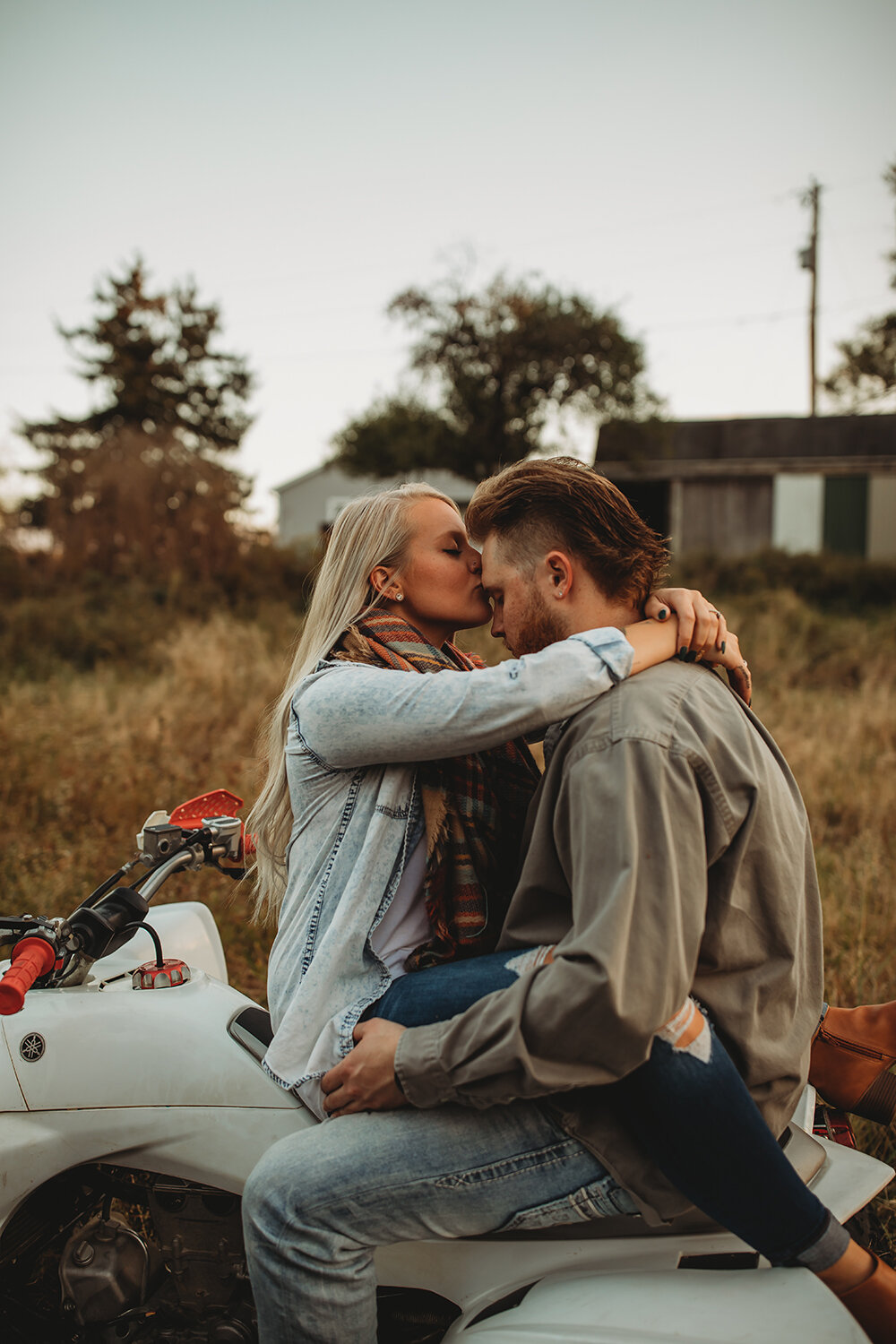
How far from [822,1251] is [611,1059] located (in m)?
0.47

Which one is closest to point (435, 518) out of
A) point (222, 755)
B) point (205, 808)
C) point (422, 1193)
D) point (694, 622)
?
point (694, 622)

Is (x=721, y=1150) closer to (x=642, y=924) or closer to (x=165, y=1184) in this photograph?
(x=642, y=924)

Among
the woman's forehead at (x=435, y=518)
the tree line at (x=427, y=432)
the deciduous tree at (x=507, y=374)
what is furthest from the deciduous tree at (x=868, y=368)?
the woman's forehead at (x=435, y=518)

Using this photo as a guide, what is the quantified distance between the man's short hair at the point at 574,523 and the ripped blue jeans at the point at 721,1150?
872 millimetres

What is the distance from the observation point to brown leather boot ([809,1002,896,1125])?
6.48ft

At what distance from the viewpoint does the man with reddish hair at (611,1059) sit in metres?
1.44

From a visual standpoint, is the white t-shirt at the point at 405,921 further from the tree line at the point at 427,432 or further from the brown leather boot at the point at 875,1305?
the tree line at the point at 427,432

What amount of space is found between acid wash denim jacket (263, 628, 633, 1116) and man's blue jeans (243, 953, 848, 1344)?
0.62 ft

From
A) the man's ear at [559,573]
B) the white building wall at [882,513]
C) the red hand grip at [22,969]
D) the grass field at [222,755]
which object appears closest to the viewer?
the red hand grip at [22,969]

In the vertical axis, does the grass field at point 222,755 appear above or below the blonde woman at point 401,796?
below

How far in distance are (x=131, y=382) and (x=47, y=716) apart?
99.8 ft

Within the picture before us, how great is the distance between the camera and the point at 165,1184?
1.86 m

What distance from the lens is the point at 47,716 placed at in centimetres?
818

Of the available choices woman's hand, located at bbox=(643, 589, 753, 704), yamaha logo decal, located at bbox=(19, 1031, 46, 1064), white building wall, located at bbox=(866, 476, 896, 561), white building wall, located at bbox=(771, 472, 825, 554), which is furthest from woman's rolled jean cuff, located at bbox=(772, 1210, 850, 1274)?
white building wall, located at bbox=(866, 476, 896, 561)
